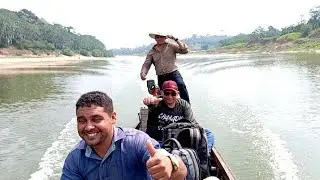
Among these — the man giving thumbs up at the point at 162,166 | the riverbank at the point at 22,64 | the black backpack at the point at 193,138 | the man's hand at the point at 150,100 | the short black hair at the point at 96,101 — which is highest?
the short black hair at the point at 96,101

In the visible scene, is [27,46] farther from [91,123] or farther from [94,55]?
[91,123]

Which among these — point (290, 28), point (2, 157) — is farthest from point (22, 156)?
point (290, 28)

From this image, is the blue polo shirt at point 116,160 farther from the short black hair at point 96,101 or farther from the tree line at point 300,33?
the tree line at point 300,33

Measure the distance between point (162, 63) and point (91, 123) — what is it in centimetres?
499

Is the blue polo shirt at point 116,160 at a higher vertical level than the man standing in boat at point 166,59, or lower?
lower

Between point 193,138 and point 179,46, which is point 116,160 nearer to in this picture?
point 193,138

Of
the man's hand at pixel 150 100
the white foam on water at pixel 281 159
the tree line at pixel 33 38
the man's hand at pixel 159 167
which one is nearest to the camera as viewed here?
the man's hand at pixel 159 167

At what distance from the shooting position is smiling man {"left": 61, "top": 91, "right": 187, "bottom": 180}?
2852mm

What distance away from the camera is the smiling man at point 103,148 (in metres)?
2.85

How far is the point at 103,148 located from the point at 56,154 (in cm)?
662

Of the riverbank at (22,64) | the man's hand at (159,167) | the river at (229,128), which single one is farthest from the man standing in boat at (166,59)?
the riverbank at (22,64)

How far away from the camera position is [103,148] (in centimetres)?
295

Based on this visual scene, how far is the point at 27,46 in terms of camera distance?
9844cm

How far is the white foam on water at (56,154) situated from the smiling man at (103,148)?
16.5 ft
